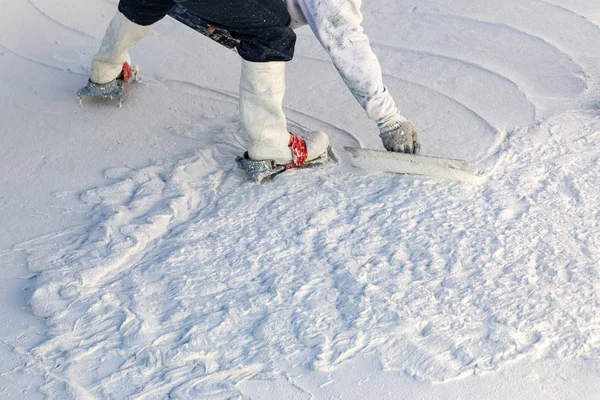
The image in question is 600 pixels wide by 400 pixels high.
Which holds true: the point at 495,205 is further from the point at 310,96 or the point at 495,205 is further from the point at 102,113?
the point at 102,113

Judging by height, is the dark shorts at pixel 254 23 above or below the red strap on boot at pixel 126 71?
above

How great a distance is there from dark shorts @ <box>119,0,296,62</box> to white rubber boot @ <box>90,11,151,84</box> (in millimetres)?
446

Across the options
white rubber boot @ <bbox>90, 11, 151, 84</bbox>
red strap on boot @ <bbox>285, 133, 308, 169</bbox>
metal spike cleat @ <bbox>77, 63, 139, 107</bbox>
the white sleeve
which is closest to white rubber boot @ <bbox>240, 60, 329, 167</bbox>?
red strap on boot @ <bbox>285, 133, 308, 169</bbox>

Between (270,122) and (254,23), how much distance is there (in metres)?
0.33

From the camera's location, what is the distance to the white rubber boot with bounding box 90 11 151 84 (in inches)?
109

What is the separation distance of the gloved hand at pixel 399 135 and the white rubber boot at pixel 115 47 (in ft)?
3.13

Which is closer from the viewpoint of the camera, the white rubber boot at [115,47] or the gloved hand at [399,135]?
the gloved hand at [399,135]

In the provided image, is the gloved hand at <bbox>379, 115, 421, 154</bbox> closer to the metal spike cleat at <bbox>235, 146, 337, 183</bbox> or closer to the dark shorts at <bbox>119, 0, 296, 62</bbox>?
the metal spike cleat at <bbox>235, 146, 337, 183</bbox>

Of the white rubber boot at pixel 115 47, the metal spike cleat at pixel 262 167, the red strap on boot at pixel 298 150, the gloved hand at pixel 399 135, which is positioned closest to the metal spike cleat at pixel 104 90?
the white rubber boot at pixel 115 47

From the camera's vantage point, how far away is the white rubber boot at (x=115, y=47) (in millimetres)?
2781

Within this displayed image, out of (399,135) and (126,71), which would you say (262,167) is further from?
(126,71)

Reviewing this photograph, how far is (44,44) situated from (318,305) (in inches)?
78.4

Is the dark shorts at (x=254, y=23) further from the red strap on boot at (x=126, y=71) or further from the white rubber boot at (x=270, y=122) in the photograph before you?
the red strap on boot at (x=126, y=71)

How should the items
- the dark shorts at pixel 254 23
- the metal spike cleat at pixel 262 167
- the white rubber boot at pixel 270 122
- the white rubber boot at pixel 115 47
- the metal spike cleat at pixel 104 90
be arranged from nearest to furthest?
the dark shorts at pixel 254 23 < the white rubber boot at pixel 270 122 < the metal spike cleat at pixel 262 167 < the white rubber boot at pixel 115 47 < the metal spike cleat at pixel 104 90
